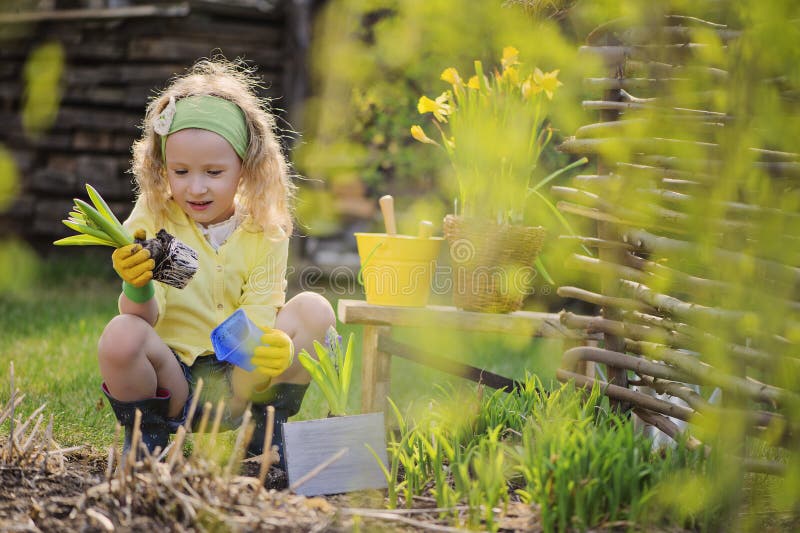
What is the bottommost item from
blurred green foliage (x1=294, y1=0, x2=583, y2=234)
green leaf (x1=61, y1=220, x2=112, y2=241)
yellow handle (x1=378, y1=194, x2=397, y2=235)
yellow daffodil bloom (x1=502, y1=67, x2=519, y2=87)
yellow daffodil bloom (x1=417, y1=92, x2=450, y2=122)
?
green leaf (x1=61, y1=220, x2=112, y2=241)

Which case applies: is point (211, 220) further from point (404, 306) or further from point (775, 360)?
point (775, 360)

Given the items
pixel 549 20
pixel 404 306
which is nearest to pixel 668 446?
pixel 404 306

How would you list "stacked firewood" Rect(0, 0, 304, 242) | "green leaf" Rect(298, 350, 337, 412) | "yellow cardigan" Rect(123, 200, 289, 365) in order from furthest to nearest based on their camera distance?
Result: "stacked firewood" Rect(0, 0, 304, 242), "yellow cardigan" Rect(123, 200, 289, 365), "green leaf" Rect(298, 350, 337, 412)

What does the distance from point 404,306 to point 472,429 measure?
1.98 ft

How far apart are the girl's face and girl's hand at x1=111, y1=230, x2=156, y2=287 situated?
278 mm

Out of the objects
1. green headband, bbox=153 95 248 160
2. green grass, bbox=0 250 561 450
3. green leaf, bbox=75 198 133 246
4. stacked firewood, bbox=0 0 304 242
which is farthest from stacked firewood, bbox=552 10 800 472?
stacked firewood, bbox=0 0 304 242

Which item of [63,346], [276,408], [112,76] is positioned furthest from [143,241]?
[112,76]

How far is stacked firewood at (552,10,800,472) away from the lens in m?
1.20

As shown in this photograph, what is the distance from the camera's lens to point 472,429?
82.1 inches

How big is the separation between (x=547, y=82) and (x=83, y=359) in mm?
2187

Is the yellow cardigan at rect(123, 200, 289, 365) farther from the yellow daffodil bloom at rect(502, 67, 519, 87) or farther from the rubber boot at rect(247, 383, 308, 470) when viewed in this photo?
the yellow daffodil bloom at rect(502, 67, 519, 87)

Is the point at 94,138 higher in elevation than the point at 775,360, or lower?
higher

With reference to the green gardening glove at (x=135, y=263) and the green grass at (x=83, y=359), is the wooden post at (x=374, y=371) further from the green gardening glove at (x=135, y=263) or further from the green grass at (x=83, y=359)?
the green gardening glove at (x=135, y=263)

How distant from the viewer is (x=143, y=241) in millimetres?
2055
